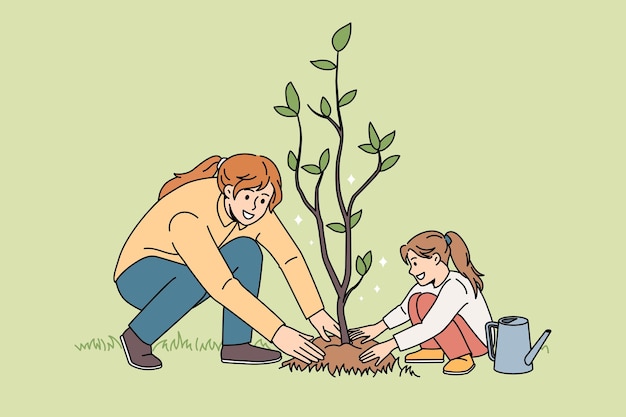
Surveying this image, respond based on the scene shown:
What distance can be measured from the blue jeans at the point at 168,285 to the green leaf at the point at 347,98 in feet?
3.48

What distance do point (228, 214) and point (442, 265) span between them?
4.56 feet

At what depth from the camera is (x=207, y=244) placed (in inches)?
347

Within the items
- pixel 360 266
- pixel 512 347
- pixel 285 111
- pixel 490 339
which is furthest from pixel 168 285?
pixel 512 347

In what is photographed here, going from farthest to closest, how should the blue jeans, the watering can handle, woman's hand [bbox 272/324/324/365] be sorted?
the blue jeans → the watering can handle → woman's hand [bbox 272/324/324/365]

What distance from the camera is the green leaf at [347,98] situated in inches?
349

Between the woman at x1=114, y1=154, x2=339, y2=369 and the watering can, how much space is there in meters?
1.06

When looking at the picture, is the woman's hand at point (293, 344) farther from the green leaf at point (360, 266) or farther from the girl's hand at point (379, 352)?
the green leaf at point (360, 266)

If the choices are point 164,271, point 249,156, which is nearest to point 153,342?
point 164,271

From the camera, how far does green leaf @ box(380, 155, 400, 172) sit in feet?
29.2

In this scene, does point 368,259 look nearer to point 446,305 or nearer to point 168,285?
point 446,305

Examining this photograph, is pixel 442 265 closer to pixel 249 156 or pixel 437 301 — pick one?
pixel 437 301

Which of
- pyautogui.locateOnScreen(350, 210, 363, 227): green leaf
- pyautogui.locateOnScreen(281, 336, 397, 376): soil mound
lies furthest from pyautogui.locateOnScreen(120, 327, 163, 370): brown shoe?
pyautogui.locateOnScreen(350, 210, 363, 227): green leaf

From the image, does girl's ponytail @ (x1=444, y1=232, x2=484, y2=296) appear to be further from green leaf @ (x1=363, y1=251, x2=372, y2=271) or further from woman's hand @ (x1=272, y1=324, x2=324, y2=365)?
woman's hand @ (x1=272, y1=324, x2=324, y2=365)

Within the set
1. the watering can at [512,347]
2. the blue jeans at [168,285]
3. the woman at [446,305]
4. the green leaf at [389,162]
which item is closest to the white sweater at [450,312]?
the woman at [446,305]
